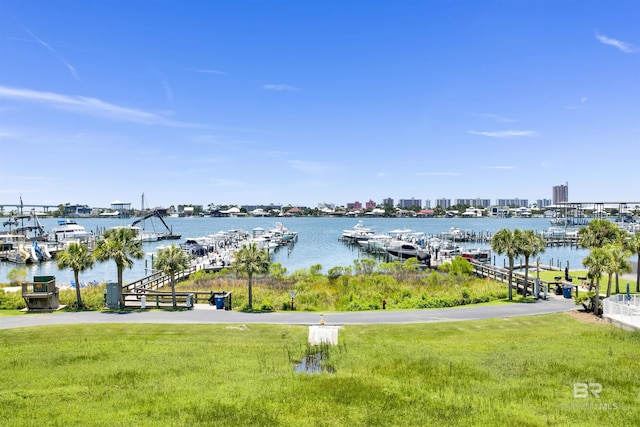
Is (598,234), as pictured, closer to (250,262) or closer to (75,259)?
(250,262)

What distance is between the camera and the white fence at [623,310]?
23797mm

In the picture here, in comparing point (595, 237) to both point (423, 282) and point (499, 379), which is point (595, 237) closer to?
point (423, 282)

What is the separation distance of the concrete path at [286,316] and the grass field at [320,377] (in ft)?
7.19

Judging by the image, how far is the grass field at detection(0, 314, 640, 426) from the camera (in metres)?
13.4

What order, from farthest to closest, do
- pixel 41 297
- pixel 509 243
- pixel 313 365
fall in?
1. pixel 509 243
2. pixel 41 297
3. pixel 313 365

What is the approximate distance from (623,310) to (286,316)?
63.5ft

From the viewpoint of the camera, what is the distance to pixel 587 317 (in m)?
26.3

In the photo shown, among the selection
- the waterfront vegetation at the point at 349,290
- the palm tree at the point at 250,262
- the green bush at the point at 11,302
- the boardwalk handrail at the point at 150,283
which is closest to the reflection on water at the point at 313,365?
the waterfront vegetation at the point at 349,290

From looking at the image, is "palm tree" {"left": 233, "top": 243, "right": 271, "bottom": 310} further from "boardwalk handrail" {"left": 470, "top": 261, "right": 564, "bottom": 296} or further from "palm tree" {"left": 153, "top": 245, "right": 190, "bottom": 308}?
"boardwalk handrail" {"left": 470, "top": 261, "right": 564, "bottom": 296}

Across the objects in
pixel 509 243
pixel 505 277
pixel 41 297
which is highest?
pixel 509 243

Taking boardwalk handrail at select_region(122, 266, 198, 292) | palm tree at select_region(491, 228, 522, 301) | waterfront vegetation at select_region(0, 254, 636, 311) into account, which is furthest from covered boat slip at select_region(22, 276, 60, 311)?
palm tree at select_region(491, 228, 522, 301)

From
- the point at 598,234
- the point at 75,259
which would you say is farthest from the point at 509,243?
the point at 75,259

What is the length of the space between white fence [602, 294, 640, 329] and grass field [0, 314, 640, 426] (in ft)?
4.84

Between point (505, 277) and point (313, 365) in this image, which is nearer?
point (313, 365)
